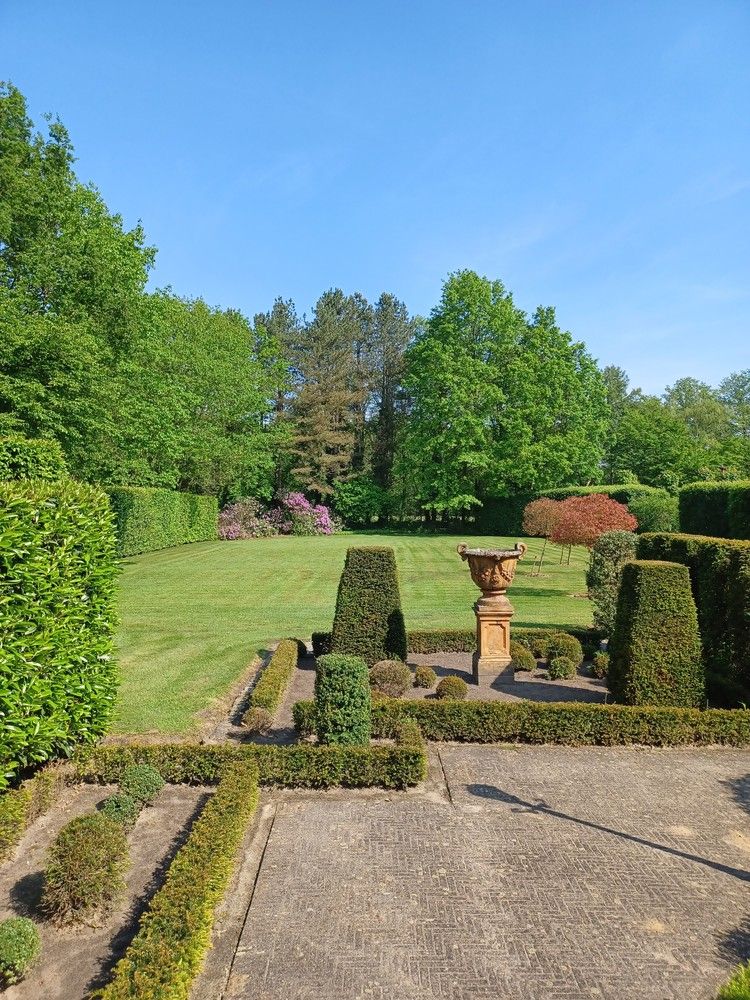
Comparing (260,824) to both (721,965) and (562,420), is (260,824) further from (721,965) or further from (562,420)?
(562,420)

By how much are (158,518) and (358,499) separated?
880 inches

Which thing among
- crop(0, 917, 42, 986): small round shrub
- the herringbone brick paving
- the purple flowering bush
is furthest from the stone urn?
the purple flowering bush

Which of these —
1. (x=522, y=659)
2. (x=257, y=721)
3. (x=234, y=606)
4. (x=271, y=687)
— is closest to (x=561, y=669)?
(x=522, y=659)

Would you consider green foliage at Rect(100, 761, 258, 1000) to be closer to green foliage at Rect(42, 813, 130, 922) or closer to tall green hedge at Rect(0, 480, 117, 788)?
green foliage at Rect(42, 813, 130, 922)

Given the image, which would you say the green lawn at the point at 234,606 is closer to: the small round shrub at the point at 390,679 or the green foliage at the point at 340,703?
the green foliage at the point at 340,703

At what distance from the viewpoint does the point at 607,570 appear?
14656 millimetres

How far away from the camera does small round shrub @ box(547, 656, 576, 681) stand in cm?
1154

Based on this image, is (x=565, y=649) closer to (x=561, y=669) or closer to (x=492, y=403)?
(x=561, y=669)

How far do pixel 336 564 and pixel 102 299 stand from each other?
1437 centimetres

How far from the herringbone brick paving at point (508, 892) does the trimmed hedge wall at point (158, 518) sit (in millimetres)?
20868

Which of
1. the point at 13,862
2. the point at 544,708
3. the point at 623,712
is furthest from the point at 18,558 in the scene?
the point at 623,712

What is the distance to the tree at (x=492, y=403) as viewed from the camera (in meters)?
40.7

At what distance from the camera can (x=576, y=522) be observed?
2128 centimetres

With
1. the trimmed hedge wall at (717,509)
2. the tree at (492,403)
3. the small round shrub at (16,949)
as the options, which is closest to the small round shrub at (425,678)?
the small round shrub at (16,949)
